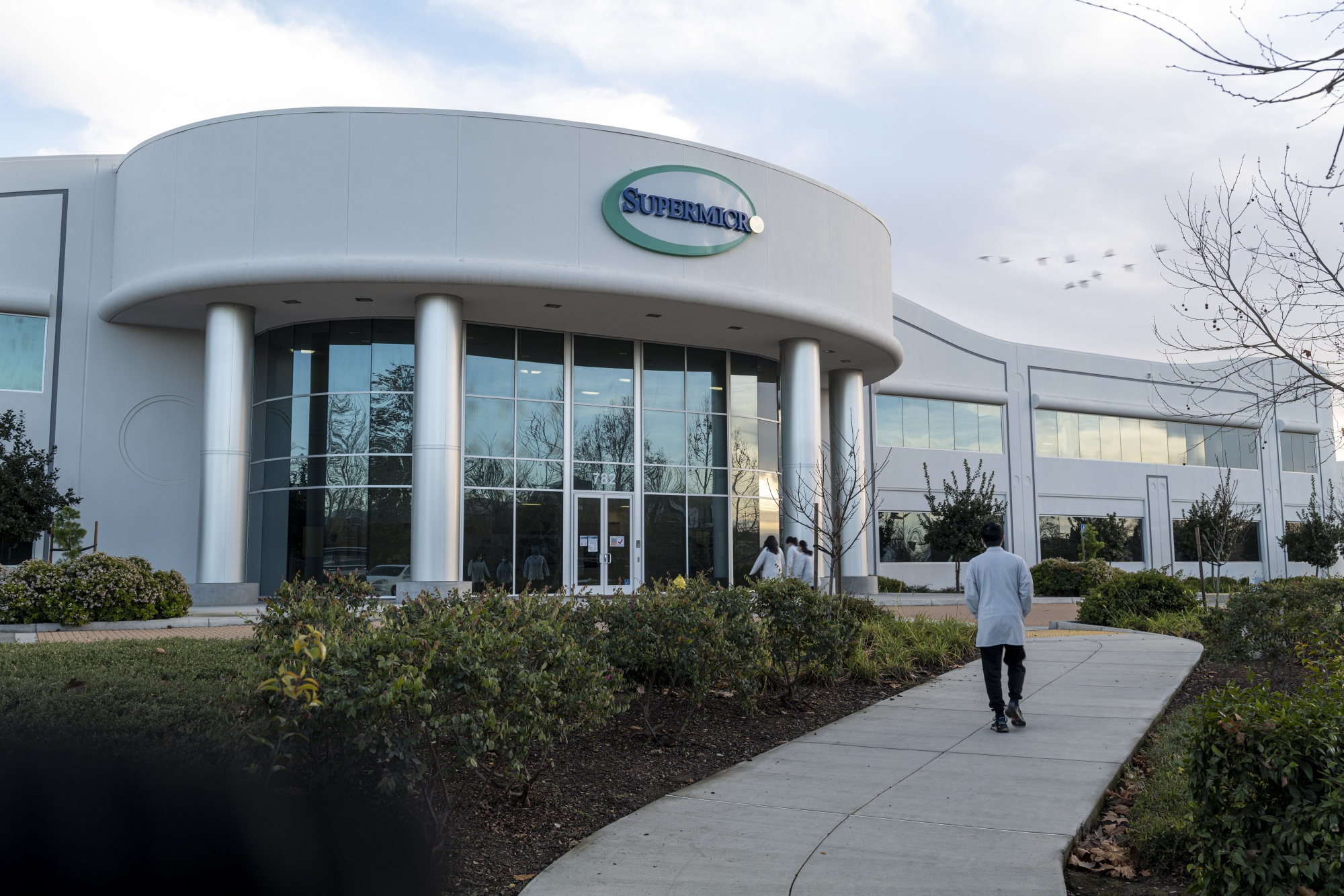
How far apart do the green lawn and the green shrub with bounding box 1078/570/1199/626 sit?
15.6 metres

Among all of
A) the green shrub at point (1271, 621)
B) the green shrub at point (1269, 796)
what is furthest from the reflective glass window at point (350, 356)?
the green shrub at point (1269, 796)

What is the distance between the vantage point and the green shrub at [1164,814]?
5332mm

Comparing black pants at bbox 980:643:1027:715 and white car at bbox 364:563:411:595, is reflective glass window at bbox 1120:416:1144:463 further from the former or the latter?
black pants at bbox 980:643:1027:715

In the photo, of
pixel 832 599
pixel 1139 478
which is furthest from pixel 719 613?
pixel 1139 478

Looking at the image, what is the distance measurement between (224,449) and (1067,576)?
23.3 meters

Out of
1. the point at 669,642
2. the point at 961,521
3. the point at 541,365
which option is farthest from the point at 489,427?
the point at 669,642

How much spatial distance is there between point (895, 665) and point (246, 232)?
1579 cm

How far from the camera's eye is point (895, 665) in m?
11.6

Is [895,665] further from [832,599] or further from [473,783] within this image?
[473,783]

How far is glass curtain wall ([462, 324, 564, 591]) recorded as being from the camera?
22.8 meters

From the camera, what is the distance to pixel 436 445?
20.6 metres

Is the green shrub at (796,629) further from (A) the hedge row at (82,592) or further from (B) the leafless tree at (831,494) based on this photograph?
(A) the hedge row at (82,592)

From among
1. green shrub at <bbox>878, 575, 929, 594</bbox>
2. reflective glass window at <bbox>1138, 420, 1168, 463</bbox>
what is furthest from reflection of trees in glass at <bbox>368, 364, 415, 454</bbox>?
reflective glass window at <bbox>1138, 420, 1168, 463</bbox>

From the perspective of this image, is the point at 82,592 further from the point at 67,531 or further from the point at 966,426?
the point at 966,426
